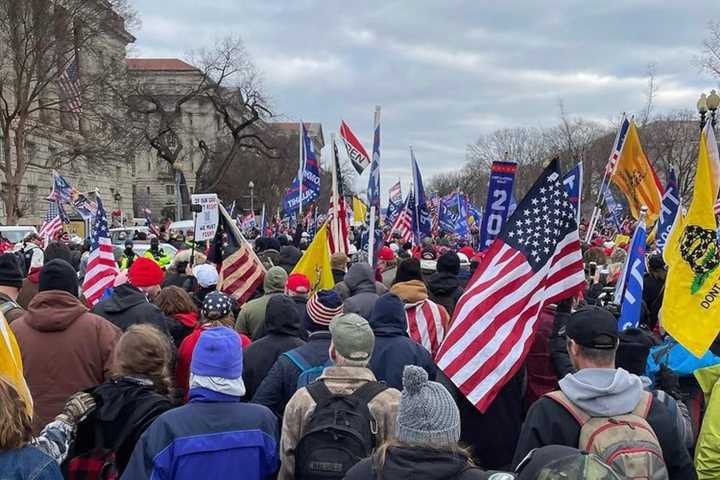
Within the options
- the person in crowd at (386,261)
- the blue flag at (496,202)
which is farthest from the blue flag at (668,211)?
the person in crowd at (386,261)

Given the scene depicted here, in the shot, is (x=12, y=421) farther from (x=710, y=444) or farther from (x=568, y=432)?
(x=710, y=444)

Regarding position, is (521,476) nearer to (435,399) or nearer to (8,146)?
(435,399)

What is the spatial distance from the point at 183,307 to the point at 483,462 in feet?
9.47

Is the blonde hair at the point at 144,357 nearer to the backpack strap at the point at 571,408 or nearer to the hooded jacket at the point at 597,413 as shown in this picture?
the hooded jacket at the point at 597,413

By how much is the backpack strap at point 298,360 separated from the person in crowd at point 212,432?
93cm

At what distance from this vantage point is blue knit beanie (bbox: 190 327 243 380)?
3.43 meters

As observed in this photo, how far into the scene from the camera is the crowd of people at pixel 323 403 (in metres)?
2.72

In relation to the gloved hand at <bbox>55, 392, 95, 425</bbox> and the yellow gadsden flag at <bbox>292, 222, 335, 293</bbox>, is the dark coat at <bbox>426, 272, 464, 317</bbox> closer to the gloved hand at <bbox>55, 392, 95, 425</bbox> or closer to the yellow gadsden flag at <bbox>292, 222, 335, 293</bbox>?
the yellow gadsden flag at <bbox>292, 222, 335, 293</bbox>

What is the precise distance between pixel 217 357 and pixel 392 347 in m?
1.72

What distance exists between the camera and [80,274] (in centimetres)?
1260

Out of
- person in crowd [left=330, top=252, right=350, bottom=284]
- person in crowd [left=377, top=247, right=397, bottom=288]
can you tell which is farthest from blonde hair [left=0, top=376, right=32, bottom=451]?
person in crowd [left=377, top=247, right=397, bottom=288]

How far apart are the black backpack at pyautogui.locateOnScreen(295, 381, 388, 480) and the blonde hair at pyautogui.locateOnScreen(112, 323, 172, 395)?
3.05 ft

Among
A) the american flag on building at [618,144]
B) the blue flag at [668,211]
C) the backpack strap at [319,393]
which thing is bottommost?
the backpack strap at [319,393]

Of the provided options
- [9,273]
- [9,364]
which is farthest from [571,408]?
[9,273]
